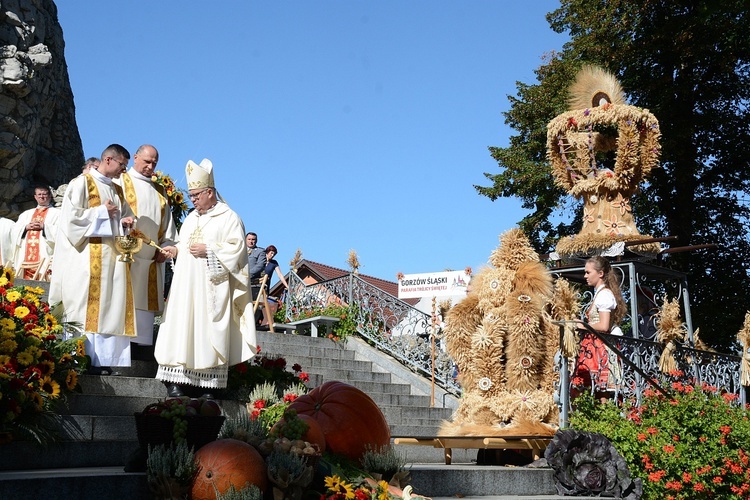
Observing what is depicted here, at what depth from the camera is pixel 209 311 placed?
8.68 m

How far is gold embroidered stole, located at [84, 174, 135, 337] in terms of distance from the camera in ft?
27.6

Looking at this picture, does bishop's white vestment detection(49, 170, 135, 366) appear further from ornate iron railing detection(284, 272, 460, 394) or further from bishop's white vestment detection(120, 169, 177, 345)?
ornate iron railing detection(284, 272, 460, 394)

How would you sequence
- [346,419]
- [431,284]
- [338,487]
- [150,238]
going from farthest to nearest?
[431,284] < [150,238] < [346,419] < [338,487]

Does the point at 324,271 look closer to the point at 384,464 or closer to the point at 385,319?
the point at 385,319

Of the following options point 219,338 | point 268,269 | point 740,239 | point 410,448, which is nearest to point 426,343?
point 268,269

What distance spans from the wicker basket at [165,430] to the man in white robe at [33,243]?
8878mm

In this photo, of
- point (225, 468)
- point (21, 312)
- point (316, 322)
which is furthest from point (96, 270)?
point (316, 322)

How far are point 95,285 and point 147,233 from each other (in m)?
1.18

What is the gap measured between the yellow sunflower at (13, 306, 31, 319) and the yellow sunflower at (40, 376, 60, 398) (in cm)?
75

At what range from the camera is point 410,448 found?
9.01 metres

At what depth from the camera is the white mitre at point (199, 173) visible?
9.09m

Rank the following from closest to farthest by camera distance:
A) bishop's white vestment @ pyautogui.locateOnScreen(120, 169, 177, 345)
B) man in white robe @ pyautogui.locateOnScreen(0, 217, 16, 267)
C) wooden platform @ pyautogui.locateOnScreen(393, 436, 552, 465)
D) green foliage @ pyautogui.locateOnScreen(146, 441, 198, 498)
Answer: green foliage @ pyautogui.locateOnScreen(146, 441, 198, 498), wooden platform @ pyautogui.locateOnScreen(393, 436, 552, 465), bishop's white vestment @ pyautogui.locateOnScreen(120, 169, 177, 345), man in white robe @ pyautogui.locateOnScreen(0, 217, 16, 267)

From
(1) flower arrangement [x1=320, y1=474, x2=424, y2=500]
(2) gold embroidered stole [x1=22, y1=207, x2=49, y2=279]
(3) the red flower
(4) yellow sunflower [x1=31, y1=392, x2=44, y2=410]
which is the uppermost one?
(2) gold embroidered stole [x1=22, y1=207, x2=49, y2=279]

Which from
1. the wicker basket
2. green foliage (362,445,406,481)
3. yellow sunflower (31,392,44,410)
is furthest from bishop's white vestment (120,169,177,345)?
green foliage (362,445,406,481)
